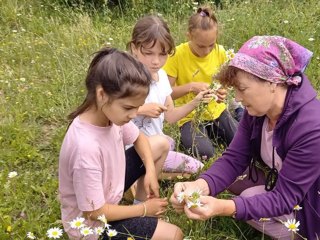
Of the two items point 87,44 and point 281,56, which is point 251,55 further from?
point 87,44

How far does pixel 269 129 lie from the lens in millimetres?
2213

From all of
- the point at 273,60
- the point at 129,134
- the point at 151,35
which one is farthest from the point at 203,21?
the point at 273,60

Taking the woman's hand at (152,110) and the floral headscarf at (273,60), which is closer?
the floral headscarf at (273,60)

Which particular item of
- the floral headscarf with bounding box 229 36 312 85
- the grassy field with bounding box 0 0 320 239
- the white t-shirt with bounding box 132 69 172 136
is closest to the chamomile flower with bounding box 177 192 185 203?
the grassy field with bounding box 0 0 320 239

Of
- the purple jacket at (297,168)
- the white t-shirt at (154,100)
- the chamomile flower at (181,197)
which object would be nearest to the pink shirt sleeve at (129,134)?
the white t-shirt at (154,100)

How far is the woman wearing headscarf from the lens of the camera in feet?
6.24

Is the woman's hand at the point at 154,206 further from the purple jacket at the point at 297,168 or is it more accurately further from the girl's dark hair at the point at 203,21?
the girl's dark hair at the point at 203,21

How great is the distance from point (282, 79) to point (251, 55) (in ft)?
0.53

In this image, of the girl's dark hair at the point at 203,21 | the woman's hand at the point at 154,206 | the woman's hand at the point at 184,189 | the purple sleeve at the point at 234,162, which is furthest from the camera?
the girl's dark hair at the point at 203,21

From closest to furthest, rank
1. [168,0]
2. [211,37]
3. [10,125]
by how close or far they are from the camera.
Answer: [211,37] < [10,125] < [168,0]

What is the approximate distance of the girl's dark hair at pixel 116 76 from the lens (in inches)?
75.5

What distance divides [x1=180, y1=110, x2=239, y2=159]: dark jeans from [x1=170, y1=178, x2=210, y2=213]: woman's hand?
0.71 m

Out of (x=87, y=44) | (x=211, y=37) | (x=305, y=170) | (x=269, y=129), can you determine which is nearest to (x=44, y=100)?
(x=87, y=44)

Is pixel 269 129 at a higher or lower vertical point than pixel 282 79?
lower
